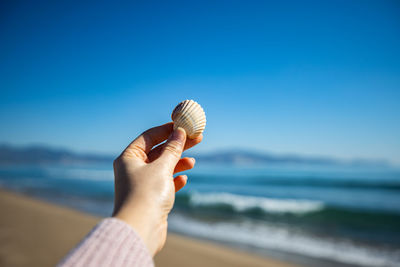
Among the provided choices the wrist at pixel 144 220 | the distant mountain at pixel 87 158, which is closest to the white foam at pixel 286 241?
the wrist at pixel 144 220

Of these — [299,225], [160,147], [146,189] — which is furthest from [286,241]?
[146,189]

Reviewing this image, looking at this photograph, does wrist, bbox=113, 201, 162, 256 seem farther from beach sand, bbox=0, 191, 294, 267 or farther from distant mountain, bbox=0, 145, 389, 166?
distant mountain, bbox=0, 145, 389, 166

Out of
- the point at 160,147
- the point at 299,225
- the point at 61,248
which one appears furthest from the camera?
the point at 299,225

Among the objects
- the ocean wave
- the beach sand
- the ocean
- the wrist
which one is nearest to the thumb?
the wrist

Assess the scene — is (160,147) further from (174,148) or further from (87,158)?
(87,158)

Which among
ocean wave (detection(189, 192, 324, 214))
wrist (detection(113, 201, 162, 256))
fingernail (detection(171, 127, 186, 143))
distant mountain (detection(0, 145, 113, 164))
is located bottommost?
wrist (detection(113, 201, 162, 256))

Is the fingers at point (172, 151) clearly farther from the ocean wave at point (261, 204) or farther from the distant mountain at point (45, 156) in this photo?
the distant mountain at point (45, 156)

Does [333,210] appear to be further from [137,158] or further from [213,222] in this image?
[137,158]
